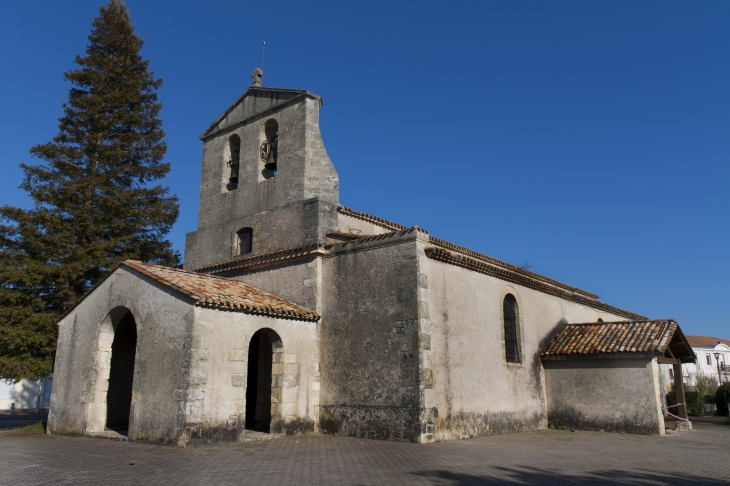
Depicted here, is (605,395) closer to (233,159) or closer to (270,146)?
(270,146)

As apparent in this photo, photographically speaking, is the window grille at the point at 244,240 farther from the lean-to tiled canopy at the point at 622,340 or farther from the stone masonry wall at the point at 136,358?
the lean-to tiled canopy at the point at 622,340

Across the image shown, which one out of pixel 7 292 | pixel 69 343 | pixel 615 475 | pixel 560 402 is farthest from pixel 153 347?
pixel 560 402

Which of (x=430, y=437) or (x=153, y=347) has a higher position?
(x=153, y=347)

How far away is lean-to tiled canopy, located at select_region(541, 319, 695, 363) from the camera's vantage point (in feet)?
52.1

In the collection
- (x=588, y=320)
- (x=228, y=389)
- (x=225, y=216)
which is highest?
(x=225, y=216)

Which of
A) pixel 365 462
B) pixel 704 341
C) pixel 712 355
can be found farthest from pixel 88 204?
pixel 704 341

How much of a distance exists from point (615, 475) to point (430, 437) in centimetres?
442

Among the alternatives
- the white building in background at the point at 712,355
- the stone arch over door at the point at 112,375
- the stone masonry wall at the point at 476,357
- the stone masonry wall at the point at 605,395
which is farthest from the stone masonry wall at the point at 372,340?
the white building in background at the point at 712,355

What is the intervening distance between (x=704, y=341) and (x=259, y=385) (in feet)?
211

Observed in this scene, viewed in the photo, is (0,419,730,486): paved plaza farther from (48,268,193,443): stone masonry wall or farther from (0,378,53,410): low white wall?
(0,378,53,410): low white wall

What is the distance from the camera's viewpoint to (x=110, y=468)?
8.78m

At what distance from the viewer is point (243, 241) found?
56.7ft

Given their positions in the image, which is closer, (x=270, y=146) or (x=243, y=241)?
(x=270, y=146)

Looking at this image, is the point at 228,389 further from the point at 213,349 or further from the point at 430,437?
the point at 430,437
